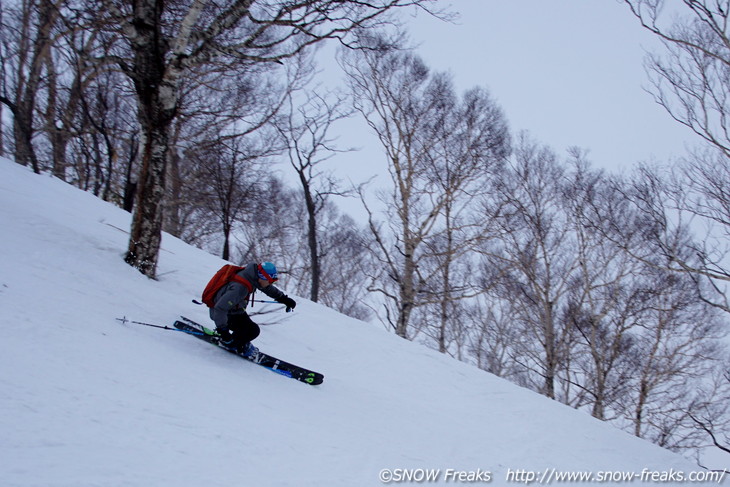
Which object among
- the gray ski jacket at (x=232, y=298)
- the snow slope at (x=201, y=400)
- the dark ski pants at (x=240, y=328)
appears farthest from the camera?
the dark ski pants at (x=240, y=328)

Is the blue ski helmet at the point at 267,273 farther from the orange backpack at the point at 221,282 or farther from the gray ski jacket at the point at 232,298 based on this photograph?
the orange backpack at the point at 221,282

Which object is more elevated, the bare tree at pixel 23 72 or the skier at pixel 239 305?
the bare tree at pixel 23 72

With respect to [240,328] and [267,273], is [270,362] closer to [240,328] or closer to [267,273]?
[240,328]

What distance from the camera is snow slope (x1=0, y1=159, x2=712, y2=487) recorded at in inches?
134

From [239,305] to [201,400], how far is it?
65.9 inches

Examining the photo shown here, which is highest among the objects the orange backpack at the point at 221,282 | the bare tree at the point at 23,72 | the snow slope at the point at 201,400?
the bare tree at the point at 23,72

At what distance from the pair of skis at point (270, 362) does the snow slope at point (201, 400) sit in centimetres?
11

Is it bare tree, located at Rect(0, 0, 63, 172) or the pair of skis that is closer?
the pair of skis

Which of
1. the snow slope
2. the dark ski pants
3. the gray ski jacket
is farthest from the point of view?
the dark ski pants

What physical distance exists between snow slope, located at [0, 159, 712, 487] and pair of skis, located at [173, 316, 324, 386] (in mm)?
113

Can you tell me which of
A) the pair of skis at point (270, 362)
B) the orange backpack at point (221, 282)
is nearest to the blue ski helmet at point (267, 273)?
the orange backpack at point (221, 282)

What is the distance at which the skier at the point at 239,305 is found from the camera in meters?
6.03

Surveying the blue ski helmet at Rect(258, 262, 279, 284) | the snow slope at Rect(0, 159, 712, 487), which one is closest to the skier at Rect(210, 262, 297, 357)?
the blue ski helmet at Rect(258, 262, 279, 284)

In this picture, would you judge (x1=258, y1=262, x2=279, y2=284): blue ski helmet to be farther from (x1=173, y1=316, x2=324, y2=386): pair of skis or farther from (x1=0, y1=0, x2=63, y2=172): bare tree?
(x1=0, y1=0, x2=63, y2=172): bare tree
